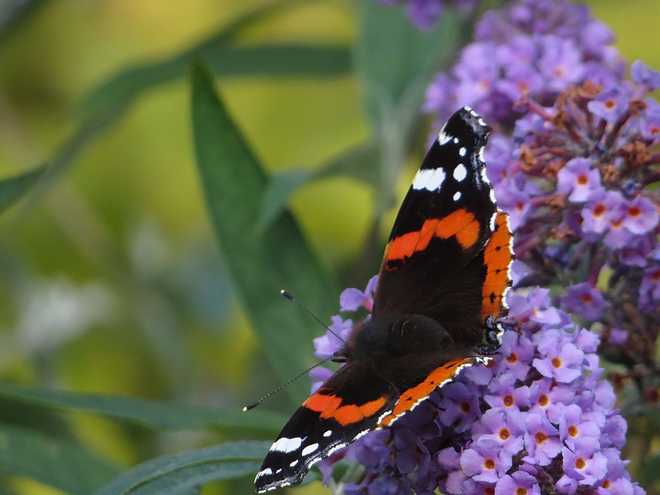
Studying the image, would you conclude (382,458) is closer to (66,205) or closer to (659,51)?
(66,205)

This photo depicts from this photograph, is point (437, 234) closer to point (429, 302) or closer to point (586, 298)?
point (429, 302)

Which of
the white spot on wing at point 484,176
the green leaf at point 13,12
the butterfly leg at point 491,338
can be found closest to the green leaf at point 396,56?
the green leaf at point 13,12

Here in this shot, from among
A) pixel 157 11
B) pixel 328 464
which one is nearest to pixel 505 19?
pixel 328 464

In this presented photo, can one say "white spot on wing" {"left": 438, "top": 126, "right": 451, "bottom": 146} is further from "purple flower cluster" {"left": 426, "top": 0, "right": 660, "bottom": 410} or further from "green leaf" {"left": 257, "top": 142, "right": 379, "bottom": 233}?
"green leaf" {"left": 257, "top": 142, "right": 379, "bottom": 233}

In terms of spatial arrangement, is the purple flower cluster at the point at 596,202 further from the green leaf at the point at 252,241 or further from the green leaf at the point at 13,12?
the green leaf at the point at 13,12

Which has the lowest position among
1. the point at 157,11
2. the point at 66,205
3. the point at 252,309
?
the point at 252,309

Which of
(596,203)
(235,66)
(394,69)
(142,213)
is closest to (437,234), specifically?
(596,203)

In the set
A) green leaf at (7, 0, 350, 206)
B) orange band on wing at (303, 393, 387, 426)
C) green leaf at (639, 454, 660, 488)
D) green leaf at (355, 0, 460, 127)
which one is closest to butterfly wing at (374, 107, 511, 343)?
orange band on wing at (303, 393, 387, 426)
